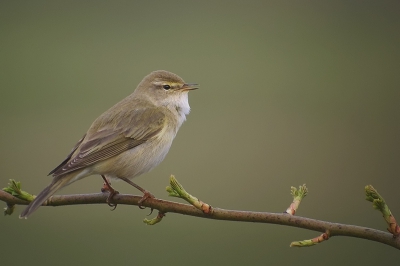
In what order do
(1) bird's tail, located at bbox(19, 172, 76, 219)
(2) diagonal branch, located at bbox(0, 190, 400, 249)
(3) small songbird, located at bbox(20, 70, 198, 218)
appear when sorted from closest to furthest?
(2) diagonal branch, located at bbox(0, 190, 400, 249) < (1) bird's tail, located at bbox(19, 172, 76, 219) < (3) small songbird, located at bbox(20, 70, 198, 218)

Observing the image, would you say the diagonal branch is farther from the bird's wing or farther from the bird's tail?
the bird's wing

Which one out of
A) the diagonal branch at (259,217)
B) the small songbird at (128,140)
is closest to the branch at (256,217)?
the diagonal branch at (259,217)

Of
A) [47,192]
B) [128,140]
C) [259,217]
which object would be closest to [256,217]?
[259,217]

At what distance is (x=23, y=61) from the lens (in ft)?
74.4

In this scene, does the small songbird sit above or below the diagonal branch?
above

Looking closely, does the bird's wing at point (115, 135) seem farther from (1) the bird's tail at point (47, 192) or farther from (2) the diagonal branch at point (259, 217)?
(2) the diagonal branch at point (259, 217)

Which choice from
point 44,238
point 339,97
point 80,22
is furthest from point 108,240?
point 80,22

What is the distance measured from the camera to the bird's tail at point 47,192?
409cm

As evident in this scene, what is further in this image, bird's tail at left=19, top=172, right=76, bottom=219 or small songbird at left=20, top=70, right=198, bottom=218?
small songbird at left=20, top=70, right=198, bottom=218

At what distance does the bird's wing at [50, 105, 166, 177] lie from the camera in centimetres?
556

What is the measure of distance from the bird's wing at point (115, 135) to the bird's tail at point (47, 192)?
0.20 m

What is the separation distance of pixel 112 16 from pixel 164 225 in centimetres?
1500

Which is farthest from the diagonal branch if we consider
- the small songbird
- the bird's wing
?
the bird's wing

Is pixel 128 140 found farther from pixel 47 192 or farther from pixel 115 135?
pixel 47 192
